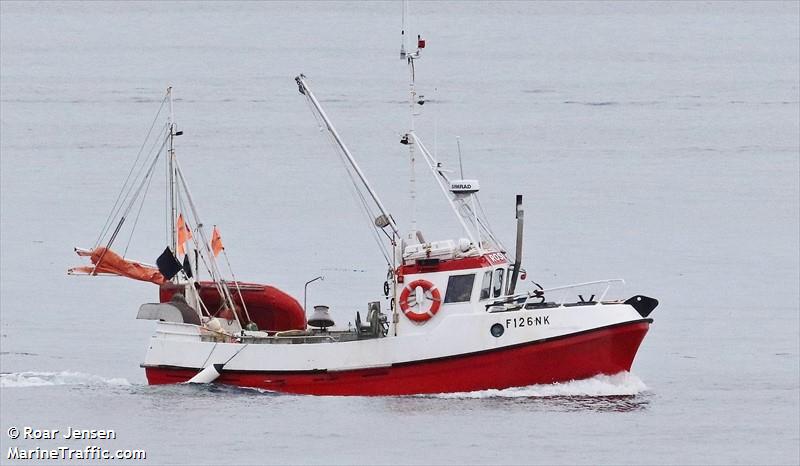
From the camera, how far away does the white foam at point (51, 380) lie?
131 ft

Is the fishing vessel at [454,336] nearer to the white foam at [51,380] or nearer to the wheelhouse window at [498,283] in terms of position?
the wheelhouse window at [498,283]

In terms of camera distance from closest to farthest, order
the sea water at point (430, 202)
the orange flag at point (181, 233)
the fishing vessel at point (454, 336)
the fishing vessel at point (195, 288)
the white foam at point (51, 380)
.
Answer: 1. the sea water at point (430, 202)
2. the fishing vessel at point (454, 336)
3. the fishing vessel at point (195, 288)
4. the orange flag at point (181, 233)
5. the white foam at point (51, 380)

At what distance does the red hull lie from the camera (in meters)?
36.7

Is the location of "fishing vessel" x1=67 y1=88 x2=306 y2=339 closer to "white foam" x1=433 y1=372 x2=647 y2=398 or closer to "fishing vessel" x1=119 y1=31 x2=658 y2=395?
"fishing vessel" x1=119 y1=31 x2=658 y2=395

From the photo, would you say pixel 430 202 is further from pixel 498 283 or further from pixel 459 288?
pixel 459 288

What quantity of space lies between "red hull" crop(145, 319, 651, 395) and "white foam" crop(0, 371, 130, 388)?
5674 mm

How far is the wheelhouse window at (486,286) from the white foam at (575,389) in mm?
2032

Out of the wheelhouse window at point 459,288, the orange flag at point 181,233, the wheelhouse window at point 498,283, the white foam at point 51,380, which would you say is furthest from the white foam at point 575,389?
the white foam at point 51,380

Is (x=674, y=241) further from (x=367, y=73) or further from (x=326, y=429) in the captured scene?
(x=367, y=73)

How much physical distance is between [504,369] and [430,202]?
29.7 m

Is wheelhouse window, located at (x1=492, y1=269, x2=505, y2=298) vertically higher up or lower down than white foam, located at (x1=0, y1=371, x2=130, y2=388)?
higher up

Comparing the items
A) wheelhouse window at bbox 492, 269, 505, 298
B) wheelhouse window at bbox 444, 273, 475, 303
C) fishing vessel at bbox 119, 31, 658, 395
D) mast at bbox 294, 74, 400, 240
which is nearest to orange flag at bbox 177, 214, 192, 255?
fishing vessel at bbox 119, 31, 658, 395

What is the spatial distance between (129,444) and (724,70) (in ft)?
280

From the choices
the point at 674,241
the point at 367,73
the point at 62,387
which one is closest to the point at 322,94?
the point at 367,73
